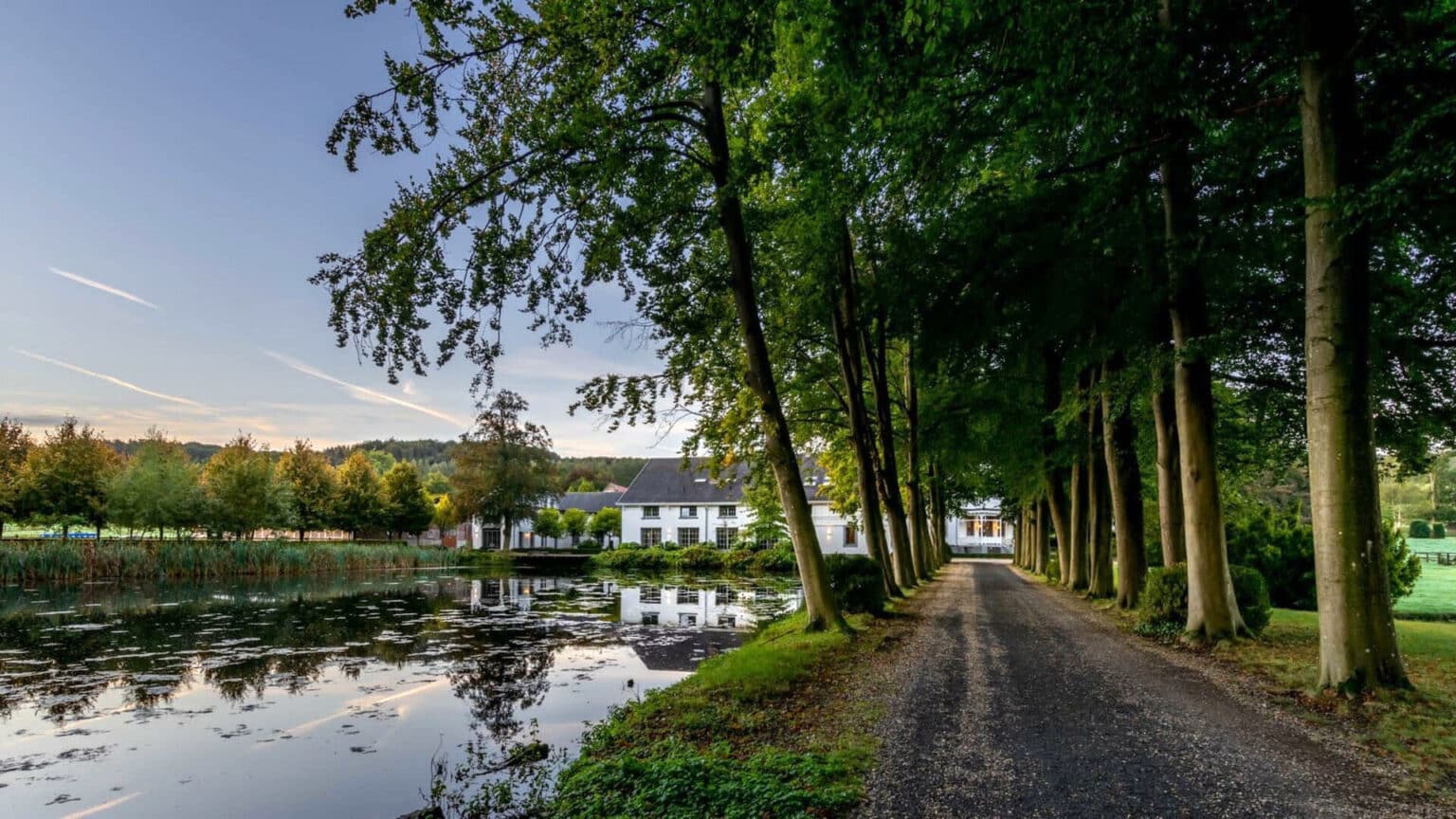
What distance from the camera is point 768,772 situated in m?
5.05

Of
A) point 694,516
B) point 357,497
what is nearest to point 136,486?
point 357,497

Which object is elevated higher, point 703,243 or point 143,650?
point 703,243

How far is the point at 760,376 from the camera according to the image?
1131 cm

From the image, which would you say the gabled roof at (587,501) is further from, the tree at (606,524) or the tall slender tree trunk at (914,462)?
the tall slender tree trunk at (914,462)

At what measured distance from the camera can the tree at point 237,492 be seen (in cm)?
3928

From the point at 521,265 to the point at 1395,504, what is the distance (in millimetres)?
81106

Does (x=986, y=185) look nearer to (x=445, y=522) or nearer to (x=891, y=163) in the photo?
(x=891, y=163)

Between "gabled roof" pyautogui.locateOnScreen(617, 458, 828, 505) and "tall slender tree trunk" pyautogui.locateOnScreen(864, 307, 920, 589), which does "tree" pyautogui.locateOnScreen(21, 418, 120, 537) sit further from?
"tall slender tree trunk" pyautogui.locateOnScreen(864, 307, 920, 589)

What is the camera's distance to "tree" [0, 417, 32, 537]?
35469 mm

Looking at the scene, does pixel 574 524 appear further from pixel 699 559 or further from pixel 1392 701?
pixel 1392 701

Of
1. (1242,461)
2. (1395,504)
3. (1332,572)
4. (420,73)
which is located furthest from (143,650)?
(1395,504)

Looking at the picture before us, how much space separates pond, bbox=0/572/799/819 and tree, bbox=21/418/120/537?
66.0 ft

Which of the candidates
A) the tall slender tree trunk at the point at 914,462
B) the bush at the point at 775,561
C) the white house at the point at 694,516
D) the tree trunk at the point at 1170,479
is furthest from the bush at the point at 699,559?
the tree trunk at the point at 1170,479

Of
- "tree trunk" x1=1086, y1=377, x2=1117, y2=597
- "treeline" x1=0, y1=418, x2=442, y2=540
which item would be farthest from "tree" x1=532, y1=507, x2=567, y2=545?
"tree trunk" x1=1086, y1=377, x2=1117, y2=597
